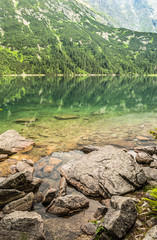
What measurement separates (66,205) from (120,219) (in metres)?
2.97

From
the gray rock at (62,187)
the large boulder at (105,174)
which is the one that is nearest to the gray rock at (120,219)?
the large boulder at (105,174)

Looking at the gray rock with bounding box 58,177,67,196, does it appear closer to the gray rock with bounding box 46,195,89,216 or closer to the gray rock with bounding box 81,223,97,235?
the gray rock with bounding box 46,195,89,216

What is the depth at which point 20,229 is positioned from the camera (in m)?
6.69

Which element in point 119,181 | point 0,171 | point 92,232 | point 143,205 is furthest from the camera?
point 0,171

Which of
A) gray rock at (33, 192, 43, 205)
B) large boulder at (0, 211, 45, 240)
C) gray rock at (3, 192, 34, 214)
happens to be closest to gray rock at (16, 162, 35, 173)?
gray rock at (33, 192, 43, 205)

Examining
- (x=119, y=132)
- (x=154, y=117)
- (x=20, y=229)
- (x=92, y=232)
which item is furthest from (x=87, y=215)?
(x=154, y=117)

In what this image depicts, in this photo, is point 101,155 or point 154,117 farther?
point 154,117

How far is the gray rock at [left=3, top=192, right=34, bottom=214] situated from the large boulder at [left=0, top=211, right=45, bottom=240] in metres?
1.49

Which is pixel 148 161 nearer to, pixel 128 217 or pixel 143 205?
pixel 143 205

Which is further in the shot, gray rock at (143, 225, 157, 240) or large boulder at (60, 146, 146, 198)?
large boulder at (60, 146, 146, 198)

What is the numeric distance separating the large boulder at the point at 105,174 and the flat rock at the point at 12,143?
5849mm

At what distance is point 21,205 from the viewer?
28.5ft

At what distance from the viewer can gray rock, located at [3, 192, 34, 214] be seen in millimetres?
8352

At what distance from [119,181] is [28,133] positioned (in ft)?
44.4
